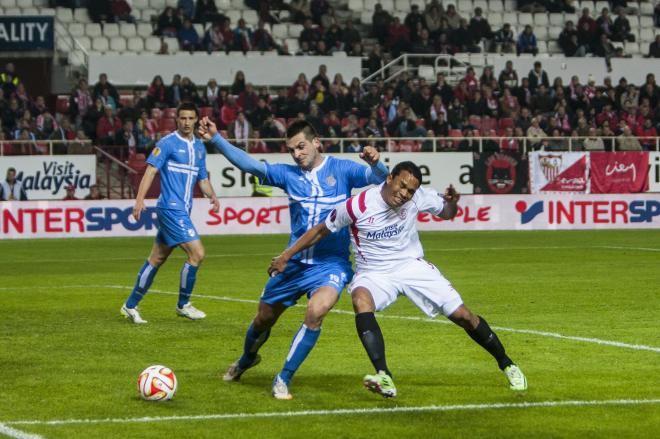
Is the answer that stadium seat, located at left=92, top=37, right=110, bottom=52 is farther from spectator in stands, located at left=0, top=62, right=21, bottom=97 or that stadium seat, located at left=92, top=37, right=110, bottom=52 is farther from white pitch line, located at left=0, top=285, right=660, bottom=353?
white pitch line, located at left=0, top=285, right=660, bottom=353

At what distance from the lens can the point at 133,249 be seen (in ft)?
88.2

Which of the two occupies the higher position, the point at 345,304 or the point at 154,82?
the point at 154,82

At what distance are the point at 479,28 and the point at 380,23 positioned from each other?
123 inches

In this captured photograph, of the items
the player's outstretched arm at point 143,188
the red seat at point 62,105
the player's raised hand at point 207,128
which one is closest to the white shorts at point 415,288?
the player's raised hand at point 207,128

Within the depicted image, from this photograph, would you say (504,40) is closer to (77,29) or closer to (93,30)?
(93,30)

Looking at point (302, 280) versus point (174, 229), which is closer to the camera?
point (302, 280)

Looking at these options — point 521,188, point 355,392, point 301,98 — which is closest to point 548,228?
point 521,188

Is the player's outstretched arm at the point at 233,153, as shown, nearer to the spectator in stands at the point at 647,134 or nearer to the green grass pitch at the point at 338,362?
the green grass pitch at the point at 338,362

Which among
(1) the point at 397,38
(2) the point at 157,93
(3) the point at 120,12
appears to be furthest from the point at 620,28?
(2) the point at 157,93

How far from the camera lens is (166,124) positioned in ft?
109

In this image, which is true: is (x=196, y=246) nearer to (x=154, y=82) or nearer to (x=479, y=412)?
(x=479, y=412)

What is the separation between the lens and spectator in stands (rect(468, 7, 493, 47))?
40688 mm

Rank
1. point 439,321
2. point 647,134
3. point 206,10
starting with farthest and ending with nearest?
point 206,10
point 647,134
point 439,321

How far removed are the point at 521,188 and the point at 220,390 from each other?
994 inches
